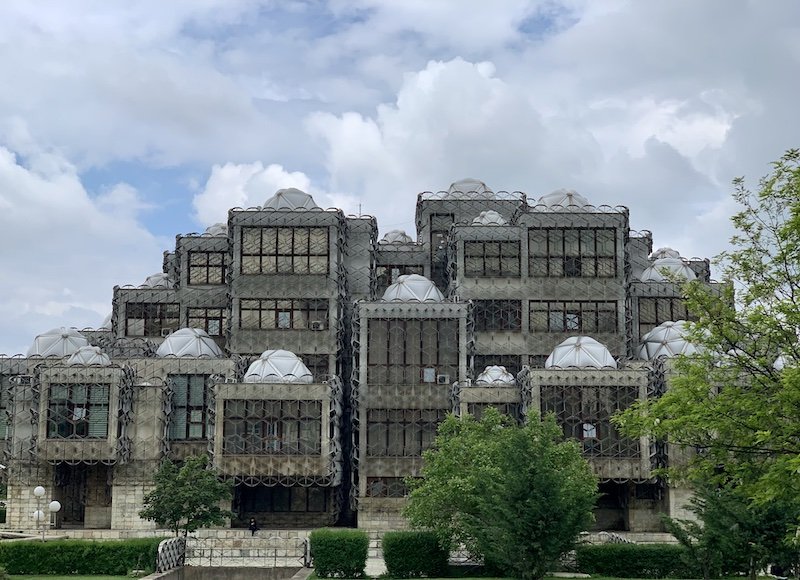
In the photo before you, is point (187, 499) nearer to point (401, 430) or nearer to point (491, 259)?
point (401, 430)

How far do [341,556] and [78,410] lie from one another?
89.8 feet

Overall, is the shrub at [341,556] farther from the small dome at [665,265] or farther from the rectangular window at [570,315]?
the small dome at [665,265]

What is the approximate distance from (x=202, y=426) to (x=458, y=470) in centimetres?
2660

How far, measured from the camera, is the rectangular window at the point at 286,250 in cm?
6975

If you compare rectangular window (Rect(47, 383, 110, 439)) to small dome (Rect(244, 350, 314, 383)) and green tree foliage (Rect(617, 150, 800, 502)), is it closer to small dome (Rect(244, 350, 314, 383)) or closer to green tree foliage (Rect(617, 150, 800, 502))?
small dome (Rect(244, 350, 314, 383))

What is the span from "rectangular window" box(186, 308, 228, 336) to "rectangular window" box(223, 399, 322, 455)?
12.0 metres

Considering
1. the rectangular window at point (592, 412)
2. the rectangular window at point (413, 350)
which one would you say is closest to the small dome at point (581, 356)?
the rectangular window at point (592, 412)

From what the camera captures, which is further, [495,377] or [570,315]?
[570,315]

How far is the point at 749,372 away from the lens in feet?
87.1

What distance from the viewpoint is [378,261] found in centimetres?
7731

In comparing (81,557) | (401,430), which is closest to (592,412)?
(401,430)

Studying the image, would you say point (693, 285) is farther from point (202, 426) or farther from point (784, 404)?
point (202, 426)

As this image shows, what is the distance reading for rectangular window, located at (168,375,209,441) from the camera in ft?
213

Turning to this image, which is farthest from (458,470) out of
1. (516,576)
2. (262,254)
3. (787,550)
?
(262,254)
